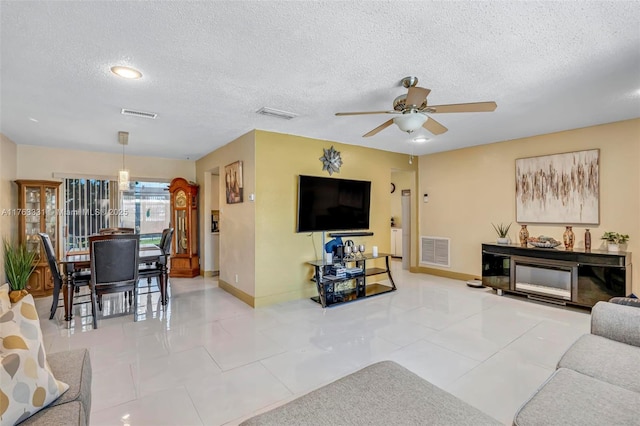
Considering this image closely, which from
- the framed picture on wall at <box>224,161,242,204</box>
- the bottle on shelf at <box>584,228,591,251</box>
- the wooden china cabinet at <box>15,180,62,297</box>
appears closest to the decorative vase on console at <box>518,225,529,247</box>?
the bottle on shelf at <box>584,228,591,251</box>

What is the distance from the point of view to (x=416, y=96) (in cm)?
247

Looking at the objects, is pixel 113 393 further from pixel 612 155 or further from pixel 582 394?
pixel 612 155

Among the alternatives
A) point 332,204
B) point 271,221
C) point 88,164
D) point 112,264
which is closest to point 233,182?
point 271,221

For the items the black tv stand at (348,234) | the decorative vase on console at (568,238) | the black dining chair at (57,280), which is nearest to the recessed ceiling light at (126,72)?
the black dining chair at (57,280)

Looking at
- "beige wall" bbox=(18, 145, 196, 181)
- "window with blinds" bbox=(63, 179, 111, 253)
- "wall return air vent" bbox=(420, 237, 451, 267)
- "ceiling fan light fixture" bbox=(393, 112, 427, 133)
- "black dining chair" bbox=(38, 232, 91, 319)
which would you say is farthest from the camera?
"wall return air vent" bbox=(420, 237, 451, 267)

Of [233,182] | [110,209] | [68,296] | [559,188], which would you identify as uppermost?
[233,182]

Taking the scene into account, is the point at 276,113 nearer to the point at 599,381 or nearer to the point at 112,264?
the point at 112,264

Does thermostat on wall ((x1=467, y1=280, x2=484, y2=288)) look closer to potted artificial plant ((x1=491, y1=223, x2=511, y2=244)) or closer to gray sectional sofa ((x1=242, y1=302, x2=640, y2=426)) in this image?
potted artificial plant ((x1=491, y1=223, x2=511, y2=244))

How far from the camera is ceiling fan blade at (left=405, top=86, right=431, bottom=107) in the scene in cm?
237

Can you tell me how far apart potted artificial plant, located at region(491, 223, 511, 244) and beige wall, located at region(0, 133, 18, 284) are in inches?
291

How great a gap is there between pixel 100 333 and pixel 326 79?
11.7ft

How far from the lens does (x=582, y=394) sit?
1.40m

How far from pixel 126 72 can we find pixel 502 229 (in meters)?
5.58

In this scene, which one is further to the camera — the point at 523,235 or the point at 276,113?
the point at 523,235
